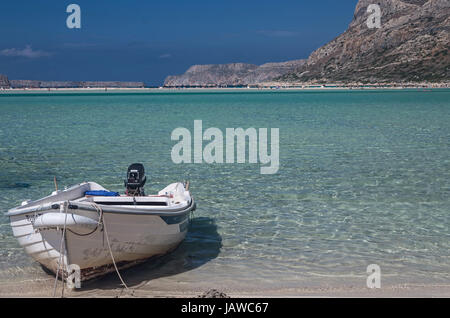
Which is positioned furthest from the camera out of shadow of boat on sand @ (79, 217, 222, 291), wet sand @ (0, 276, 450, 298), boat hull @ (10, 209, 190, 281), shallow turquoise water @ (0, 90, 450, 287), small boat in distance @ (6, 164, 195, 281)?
shallow turquoise water @ (0, 90, 450, 287)

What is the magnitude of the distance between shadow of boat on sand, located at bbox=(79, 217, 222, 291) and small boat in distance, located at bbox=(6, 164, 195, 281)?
0.20 meters

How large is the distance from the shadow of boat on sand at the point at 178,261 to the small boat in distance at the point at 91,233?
200mm

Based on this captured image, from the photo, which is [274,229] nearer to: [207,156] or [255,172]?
[255,172]

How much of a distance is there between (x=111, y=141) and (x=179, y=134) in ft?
18.7

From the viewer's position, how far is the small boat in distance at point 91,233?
26.8 feet

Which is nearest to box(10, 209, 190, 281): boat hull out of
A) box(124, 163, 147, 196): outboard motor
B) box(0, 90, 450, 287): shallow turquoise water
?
box(0, 90, 450, 287): shallow turquoise water

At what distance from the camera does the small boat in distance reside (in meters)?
8.17

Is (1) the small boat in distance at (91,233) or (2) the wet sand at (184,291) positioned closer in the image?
A: (1) the small boat in distance at (91,233)

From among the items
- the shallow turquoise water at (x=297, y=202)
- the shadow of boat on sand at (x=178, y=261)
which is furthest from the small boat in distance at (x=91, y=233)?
the shallow turquoise water at (x=297, y=202)

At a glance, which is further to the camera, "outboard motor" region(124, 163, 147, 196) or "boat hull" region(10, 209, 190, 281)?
"outboard motor" region(124, 163, 147, 196)

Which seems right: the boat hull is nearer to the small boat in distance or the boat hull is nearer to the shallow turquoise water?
the small boat in distance

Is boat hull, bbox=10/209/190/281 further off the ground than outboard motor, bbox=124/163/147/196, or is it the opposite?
outboard motor, bbox=124/163/147/196

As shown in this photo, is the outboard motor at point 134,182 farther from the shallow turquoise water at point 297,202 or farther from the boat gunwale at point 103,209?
the boat gunwale at point 103,209
